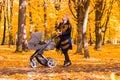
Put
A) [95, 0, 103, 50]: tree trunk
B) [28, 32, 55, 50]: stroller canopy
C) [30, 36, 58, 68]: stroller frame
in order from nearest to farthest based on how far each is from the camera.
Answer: [28, 32, 55, 50]: stroller canopy → [30, 36, 58, 68]: stroller frame → [95, 0, 103, 50]: tree trunk

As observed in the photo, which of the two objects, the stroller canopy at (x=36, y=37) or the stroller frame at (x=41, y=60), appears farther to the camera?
the stroller frame at (x=41, y=60)

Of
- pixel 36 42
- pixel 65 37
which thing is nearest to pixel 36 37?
pixel 36 42

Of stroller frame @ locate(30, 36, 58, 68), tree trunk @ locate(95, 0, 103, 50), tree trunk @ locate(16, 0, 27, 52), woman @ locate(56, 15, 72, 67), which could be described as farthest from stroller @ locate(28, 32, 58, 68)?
tree trunk @ locate(95, 0, 103, 50)

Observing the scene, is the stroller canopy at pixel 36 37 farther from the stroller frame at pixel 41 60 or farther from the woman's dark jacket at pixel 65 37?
the woman's dark jacket at pixel 65 37

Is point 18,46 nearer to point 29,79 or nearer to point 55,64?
point 55,64

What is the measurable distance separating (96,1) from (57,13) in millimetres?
8133

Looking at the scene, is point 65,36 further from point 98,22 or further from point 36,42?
point 98,22

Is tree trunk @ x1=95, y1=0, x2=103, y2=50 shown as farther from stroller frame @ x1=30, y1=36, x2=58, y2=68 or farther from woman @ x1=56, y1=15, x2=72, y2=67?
woman @ x1=56, y1=15, x2=72, y2=67

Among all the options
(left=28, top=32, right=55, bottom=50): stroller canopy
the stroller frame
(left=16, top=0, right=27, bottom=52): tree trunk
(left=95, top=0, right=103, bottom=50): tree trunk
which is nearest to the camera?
(left=28, top=32, right=55, bottom=50): stroller canopy

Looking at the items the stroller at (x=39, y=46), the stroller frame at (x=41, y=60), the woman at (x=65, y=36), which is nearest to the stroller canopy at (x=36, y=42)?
the stroller at (x=39, y=46)

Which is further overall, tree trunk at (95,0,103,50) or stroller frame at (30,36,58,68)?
tree trunk at (95,0,103,50)

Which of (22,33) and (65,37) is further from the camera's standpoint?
(22,33)

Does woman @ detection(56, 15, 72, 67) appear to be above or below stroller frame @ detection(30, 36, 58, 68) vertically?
above

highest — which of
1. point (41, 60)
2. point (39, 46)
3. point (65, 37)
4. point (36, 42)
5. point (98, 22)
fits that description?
point (98, 22)
